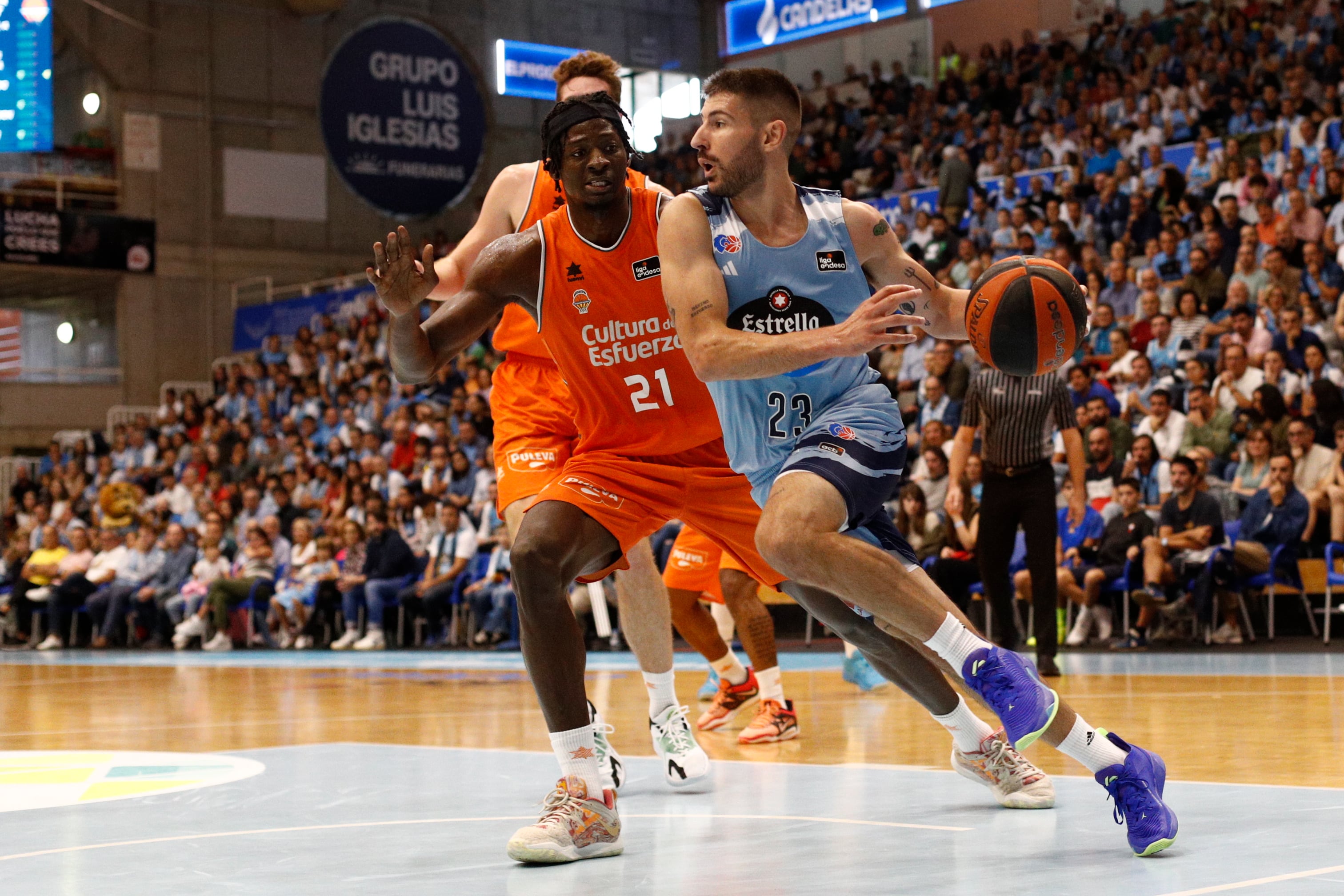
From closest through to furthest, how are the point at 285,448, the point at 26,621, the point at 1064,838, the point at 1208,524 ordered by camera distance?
the point at 1064,838 < the point at 1208,524 < the point at 26,621 < the point at 285,448

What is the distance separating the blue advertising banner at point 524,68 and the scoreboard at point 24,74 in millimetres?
11218

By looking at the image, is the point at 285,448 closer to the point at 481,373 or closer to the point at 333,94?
the point at 481,373

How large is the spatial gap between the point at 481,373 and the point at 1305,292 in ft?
30.5

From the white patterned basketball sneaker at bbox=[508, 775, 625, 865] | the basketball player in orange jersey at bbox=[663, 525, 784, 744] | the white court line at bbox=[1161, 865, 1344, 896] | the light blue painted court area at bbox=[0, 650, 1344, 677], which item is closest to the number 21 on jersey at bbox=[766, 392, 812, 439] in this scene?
the white patterned basketball sneaker at bbox=[508, 775, 625, 865]

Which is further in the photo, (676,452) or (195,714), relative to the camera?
(195,714)

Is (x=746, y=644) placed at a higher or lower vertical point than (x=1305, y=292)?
lower

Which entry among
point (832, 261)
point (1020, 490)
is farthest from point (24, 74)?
point (832, 261)

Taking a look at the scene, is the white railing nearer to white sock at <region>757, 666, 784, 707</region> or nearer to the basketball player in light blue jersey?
white sock at <region>757, 666, 784, 707</region>

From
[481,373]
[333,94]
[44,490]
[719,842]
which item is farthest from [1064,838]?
[333,94]

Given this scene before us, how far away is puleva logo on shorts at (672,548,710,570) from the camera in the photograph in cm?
669

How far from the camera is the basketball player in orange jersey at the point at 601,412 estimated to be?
386 cm

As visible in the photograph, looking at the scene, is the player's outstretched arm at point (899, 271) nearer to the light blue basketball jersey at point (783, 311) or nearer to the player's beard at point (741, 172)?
the light blue basketball jersey at point (783, 311)

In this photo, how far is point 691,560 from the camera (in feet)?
22.0

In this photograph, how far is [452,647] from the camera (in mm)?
14711
